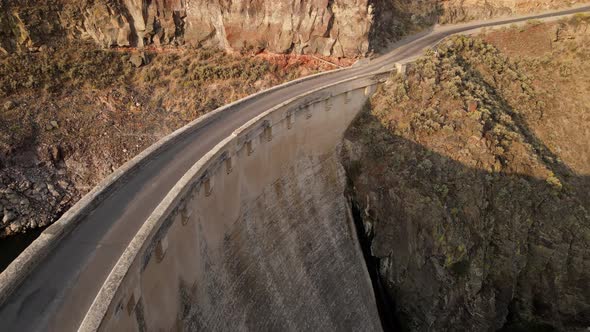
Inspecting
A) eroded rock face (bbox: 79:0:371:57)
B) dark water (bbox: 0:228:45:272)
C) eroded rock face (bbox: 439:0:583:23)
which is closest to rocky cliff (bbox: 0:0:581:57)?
eroded rock face (bbox: 79:0:371:57)

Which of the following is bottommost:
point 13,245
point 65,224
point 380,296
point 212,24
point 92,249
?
point 380,296

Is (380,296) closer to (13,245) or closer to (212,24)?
(13,245)

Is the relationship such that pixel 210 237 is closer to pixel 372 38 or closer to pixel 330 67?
pixel 330 67


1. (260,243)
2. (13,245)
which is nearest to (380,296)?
(260,243)

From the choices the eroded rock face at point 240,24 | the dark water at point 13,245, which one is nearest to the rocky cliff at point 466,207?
the eroded rock face at point 240,24

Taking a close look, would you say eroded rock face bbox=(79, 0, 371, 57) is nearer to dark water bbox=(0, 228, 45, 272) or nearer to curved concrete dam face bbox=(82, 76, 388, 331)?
curved concrete dam face bbox=(82, 76, 388, 331)

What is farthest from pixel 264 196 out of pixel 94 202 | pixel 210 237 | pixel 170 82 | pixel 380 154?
pixel 170 82

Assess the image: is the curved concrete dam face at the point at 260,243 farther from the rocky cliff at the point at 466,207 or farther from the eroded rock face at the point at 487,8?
the eroded rock face at the point at 487,8
